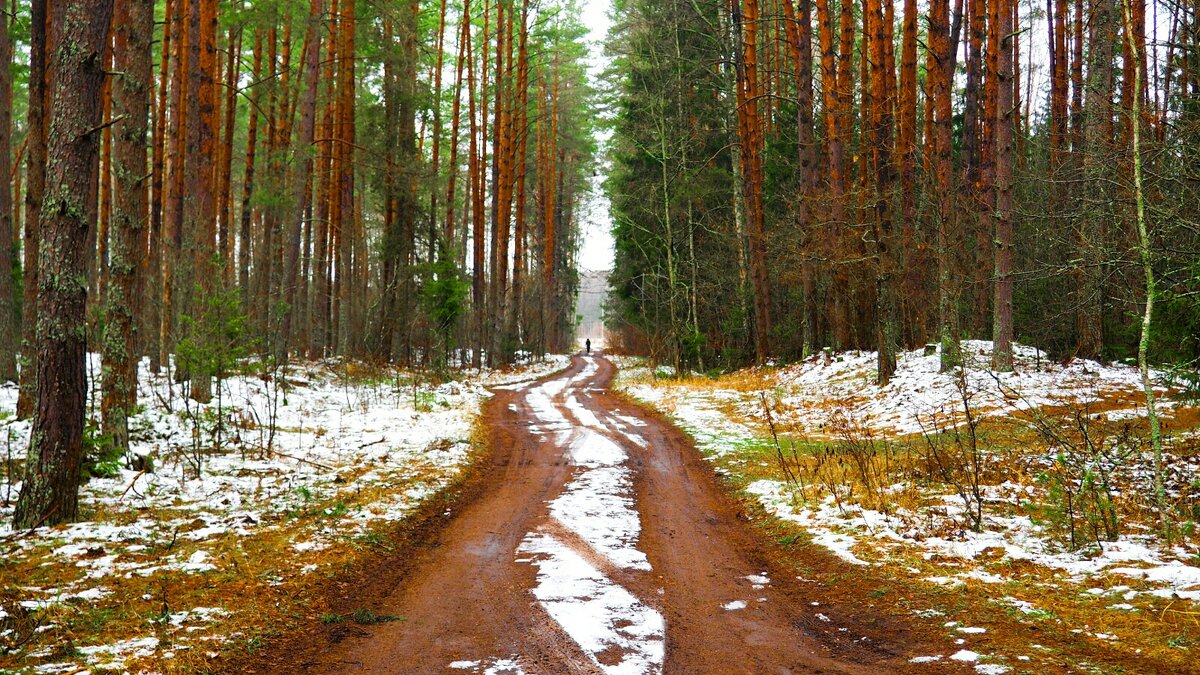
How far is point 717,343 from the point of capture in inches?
1042

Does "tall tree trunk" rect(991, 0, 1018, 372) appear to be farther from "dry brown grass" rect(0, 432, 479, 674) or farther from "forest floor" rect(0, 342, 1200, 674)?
"dry brown grass" rect(0, 432, 479, 674)

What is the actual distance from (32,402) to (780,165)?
22.3 m

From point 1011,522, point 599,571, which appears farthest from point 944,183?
point 599,571

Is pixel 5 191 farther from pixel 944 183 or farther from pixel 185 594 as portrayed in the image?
pixel 944 183

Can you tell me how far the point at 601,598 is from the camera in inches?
198

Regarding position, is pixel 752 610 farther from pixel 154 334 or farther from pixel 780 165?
pixel 780 165

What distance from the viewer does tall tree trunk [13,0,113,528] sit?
239 inches

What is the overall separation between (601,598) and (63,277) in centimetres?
540

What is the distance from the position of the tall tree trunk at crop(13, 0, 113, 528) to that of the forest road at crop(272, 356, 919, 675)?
316 centimetres

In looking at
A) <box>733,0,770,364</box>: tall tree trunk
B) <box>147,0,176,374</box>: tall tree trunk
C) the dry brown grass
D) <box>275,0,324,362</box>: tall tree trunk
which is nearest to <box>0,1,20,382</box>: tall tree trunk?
<box>275,0,324,362</box>: tall tree trunk

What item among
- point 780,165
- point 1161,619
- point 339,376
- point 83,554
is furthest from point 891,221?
point 83,554

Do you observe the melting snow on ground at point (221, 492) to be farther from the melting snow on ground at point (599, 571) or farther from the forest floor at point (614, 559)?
the melting snow on ground at point (599, 571)

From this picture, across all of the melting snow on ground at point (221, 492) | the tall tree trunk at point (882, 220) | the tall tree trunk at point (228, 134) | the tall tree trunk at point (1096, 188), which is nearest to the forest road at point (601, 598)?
the melting snow on ground at point (221, 492)

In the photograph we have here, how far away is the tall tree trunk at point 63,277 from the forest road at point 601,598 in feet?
10.4
